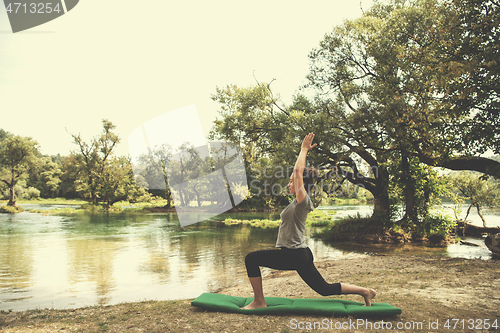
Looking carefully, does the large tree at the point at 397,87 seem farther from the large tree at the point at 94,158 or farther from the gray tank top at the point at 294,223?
the large tree at the point at 94,158

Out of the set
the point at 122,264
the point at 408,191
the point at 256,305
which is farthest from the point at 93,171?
the point at 256,305

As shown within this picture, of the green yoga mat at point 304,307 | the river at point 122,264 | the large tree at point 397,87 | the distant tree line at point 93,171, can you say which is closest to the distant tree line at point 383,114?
the large tree at point 397,87

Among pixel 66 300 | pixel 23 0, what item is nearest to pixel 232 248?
pixel 66 300

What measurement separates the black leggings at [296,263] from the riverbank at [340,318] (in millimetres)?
436

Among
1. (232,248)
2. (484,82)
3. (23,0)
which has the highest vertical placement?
(23,0)

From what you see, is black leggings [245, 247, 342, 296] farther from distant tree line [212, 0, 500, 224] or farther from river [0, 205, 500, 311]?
distant tree line [212, 0, 500, 224]

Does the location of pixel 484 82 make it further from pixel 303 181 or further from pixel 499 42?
pixel 303 181

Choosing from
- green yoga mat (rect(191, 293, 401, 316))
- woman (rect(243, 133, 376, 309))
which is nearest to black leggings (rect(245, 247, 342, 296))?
woman (rect(243, 133, 376, 309))

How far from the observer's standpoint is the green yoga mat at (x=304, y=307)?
13.0 feet

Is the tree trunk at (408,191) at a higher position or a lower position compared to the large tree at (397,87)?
lower

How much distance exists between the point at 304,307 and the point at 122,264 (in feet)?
31.9

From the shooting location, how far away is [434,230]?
14.7 metres

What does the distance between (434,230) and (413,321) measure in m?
13.0

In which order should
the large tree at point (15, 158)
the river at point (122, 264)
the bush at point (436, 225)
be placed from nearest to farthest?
the river at point (122, 264)
the bush at point (436, 225)
the large tree at point (15, 158)
